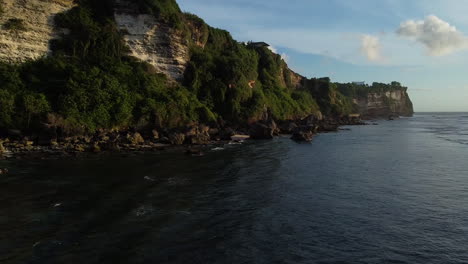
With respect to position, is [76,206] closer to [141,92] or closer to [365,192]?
[365,192]

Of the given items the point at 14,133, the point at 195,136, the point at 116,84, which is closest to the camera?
the point at 14,133

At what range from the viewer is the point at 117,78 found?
62.0 metres

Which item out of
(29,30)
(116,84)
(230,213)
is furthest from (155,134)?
(230,213)

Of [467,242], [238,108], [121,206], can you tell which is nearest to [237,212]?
[121,206]

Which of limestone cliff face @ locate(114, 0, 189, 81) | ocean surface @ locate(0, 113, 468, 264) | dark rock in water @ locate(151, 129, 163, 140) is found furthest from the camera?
limestone cliff face @ locate(114, 0, 189, 81)

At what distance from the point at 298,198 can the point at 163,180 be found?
12.2m

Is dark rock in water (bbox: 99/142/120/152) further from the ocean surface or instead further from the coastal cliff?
the ocean surface

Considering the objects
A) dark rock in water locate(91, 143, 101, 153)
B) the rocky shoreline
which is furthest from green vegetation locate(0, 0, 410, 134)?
dark rock in water locate(91, 143, 101, 153)

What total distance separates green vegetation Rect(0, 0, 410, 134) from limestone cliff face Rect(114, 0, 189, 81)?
171cm

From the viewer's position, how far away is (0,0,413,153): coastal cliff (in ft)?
163

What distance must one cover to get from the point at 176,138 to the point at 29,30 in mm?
32675

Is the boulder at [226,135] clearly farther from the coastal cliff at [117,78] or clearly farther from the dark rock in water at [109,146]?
the dark rock in water at [109,146]

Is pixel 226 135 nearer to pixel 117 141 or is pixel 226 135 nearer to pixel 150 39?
pixel 117 141

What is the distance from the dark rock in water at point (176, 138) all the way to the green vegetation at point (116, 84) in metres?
7.50
